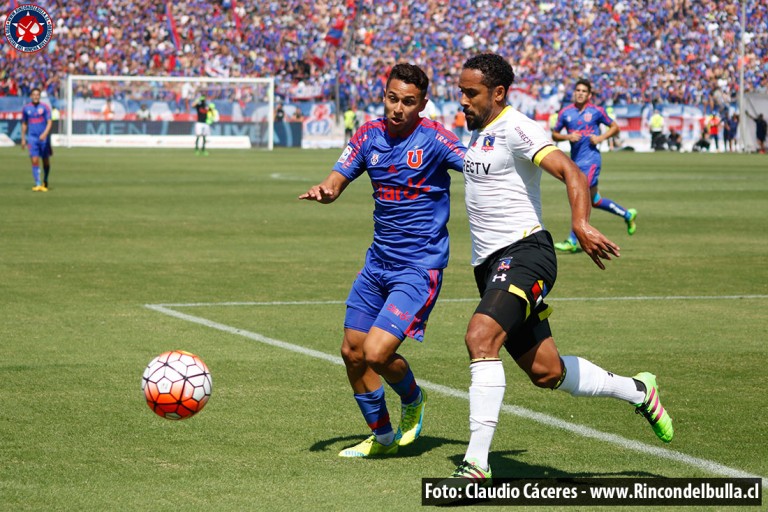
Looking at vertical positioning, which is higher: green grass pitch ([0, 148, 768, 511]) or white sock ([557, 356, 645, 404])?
white sock ([557, 356, 645, 404])

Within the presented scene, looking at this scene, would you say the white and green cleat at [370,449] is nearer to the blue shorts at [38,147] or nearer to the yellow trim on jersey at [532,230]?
the yellow trim on jersey at [532,230]

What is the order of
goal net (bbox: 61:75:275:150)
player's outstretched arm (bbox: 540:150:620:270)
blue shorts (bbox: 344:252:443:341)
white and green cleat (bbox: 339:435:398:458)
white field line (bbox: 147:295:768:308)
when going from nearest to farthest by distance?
player's outstretched arm (bbox: 540:150:620:270), blue shorts (bbox: 344:252:443:341), white and green cleat (bbox: 339:435:398:458), white field line (bbox: 147:295:768:308), goal net (bbox: 61:75:275:150)

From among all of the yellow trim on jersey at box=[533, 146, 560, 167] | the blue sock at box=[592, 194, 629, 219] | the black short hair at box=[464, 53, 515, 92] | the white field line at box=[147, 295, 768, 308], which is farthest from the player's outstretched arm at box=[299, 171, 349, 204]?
the blue sock at box=[592, 194, 629, 219]

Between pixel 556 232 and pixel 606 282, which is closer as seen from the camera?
pixel 606 282

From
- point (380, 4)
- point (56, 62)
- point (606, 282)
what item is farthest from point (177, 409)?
point (380, 4)

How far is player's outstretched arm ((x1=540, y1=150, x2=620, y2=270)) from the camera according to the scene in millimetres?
5266

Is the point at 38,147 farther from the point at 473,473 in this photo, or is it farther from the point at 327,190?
the point at 473,473

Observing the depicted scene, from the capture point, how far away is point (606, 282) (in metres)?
13.2

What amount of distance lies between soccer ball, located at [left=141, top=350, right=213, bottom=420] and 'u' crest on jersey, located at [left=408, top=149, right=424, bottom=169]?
152 centimetres

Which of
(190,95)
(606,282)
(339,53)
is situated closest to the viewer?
(606,282)

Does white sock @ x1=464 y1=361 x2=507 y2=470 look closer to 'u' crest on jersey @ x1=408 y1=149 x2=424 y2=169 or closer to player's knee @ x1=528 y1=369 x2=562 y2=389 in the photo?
A: player's knee @ x1=528 y1=369 x2=562 y2=389

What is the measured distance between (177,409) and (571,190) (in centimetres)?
222

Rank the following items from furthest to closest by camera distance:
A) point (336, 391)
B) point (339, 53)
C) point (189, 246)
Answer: point (339, 53), point (189, 246), point (336, 391)

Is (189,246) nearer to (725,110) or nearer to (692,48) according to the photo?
(725,110)
